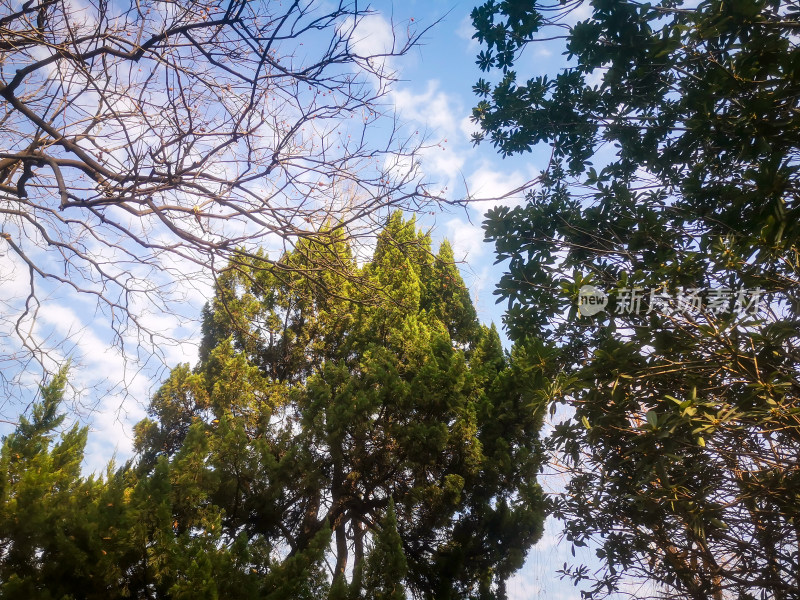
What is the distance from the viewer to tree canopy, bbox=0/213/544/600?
12.8 ft

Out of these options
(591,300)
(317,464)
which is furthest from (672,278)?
(317,464)

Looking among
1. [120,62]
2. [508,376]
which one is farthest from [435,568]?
[120,62]

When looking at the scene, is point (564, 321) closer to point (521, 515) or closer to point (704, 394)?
point (704, 394)

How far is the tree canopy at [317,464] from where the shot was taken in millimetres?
3910

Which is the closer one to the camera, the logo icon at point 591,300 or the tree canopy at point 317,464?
the logo icon at point 591,300

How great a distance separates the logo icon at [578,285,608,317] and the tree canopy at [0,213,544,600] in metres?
0.60

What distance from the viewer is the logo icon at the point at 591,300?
10.3 feet

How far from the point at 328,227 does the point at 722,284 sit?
2720 millimetres

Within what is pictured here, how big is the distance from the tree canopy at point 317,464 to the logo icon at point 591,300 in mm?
600

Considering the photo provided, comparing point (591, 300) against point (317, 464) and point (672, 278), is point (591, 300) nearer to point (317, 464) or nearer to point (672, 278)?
point (672, 278)

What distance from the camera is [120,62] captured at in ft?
10.4

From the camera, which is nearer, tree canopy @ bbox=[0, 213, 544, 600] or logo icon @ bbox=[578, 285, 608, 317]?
logo icon @ bbox=[578, 285, 608, 317]

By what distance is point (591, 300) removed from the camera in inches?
125

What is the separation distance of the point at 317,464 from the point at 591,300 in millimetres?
4665
